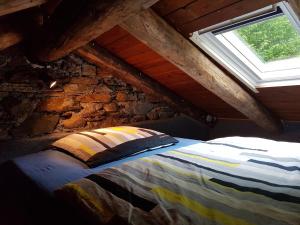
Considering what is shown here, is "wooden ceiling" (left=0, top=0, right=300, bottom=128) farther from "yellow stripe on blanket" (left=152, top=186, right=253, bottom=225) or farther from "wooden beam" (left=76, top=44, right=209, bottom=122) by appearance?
"yellow stripe on blanket" (left=152, top=186, right=253, bottom=225)

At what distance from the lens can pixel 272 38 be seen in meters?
2.38

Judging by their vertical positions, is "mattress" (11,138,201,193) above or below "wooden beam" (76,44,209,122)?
below

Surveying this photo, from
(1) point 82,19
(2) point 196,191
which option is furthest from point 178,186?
(1) point 82,19

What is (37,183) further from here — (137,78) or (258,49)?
(258,49)

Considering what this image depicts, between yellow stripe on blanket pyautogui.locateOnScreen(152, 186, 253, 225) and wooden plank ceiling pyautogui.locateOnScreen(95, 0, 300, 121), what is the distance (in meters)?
1.27

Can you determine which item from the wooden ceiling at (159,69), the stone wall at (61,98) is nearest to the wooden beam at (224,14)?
the wooden ceiling at (159,69)

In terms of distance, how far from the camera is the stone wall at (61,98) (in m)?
2.38

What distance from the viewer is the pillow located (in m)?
2.07

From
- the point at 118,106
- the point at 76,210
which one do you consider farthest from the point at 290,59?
the point at 76,210

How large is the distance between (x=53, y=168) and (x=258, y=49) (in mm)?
2144

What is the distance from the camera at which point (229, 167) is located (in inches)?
66.9

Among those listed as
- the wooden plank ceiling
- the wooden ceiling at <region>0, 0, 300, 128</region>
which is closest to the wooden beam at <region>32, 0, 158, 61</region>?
the wooden ceiling at <region>0, 0, 300, 128</region>

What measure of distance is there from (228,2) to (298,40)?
0.93m

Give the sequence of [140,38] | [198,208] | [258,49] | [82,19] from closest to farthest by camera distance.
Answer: [198,208] → [82,19] → [140,38] → [258,49]
